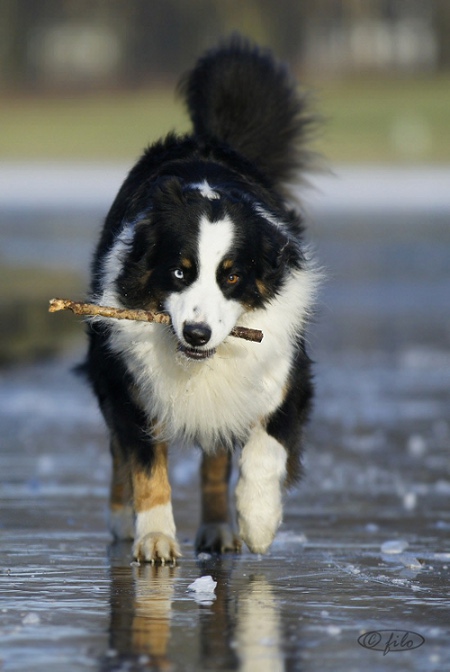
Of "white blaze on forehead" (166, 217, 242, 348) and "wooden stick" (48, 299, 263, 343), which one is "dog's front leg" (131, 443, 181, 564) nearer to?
"wooden stick" (48, 299, 263, 343)

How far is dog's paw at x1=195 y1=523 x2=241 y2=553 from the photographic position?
19.9 ft

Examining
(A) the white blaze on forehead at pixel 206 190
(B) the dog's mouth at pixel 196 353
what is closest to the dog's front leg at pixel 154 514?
(B) the dog's mouth at pixel 196 353

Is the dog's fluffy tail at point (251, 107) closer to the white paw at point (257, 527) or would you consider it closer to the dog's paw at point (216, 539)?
the dog's paw at point (216, 539)

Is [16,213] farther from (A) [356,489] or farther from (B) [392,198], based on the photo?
(A) [356,489]

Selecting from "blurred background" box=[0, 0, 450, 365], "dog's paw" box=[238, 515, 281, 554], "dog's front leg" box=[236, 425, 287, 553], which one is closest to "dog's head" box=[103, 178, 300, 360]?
"dog's front leg" box=[236, 425, 287, 553]

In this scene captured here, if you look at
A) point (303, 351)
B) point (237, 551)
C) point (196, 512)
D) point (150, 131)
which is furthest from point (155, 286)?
point (150, 131)

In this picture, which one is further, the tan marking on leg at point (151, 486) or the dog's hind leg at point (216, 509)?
the dog's hind leg at point (216, 509)

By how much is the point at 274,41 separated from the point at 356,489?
59.4 metres

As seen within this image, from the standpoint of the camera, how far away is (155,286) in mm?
5641

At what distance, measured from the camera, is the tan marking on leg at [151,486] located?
18.9ft

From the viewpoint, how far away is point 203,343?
17.2 feet

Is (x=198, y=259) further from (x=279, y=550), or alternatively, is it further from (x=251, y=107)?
(x=251, y=107)

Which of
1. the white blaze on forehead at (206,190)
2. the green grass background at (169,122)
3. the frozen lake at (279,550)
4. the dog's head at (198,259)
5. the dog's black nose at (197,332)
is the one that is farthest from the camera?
the green grass background at (169,122)

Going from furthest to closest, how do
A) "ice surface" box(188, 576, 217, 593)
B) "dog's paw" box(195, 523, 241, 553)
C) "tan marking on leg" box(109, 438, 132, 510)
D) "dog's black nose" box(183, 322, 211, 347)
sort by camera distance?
"tan marking on leg" box(109, 438, 132, 510)
"dog's paw" box(195, 523, 241, 553)
"dog's black nose" box(183, 322, 211, 347)
"ice surface" box(188, 576, 217, 593)
